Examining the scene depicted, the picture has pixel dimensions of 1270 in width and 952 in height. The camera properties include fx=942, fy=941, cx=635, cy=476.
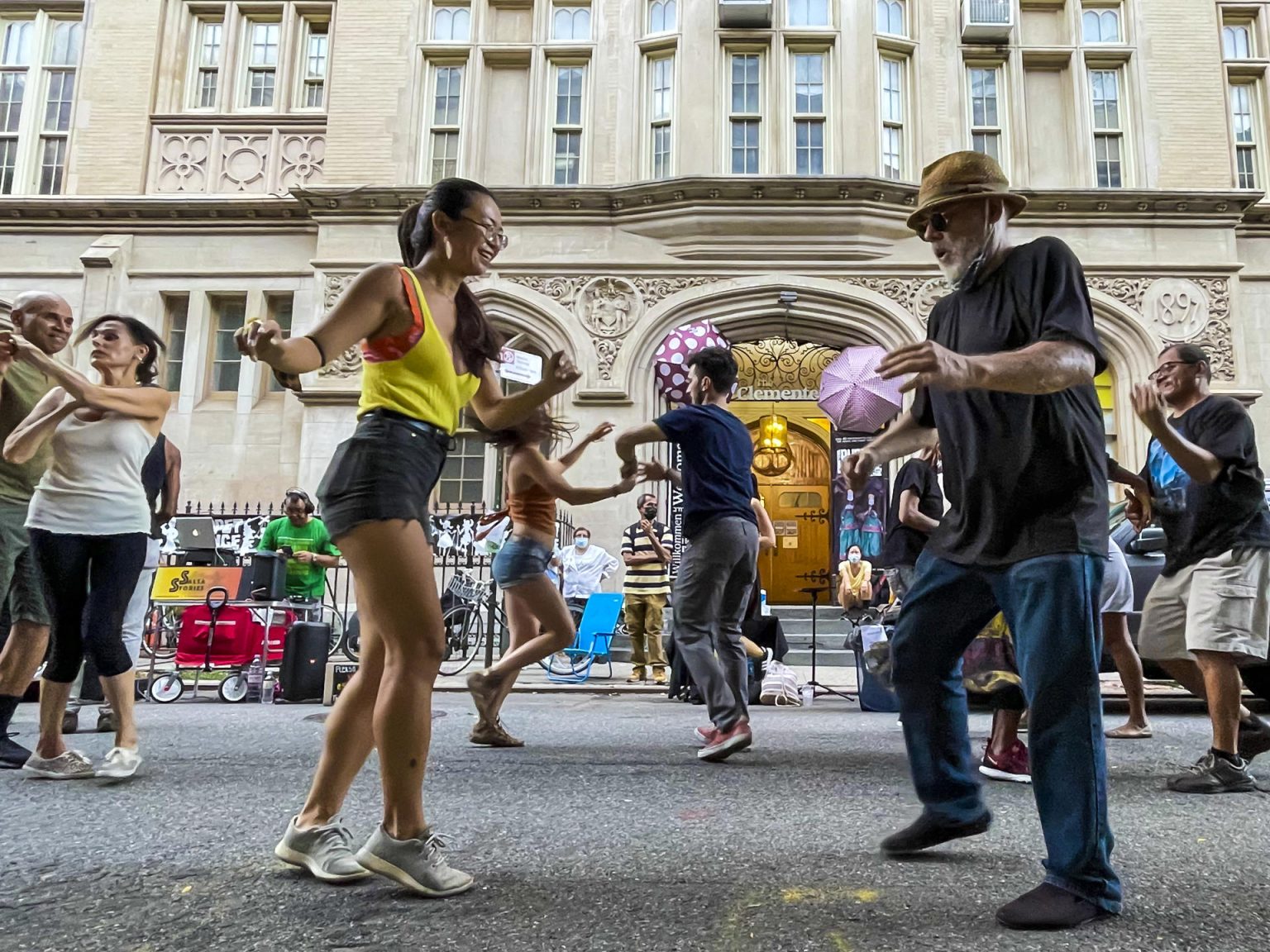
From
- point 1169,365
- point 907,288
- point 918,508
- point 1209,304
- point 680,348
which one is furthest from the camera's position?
point 907,288

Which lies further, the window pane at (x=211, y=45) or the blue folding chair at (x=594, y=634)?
the window pane at (x=211, y=45)

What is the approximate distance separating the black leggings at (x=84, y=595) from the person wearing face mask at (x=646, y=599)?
6.49m

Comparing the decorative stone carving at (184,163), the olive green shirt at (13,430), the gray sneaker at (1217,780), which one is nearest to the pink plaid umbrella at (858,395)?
the gray sneaker at (1217,780)

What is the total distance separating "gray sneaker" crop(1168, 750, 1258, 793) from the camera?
13.0 feet

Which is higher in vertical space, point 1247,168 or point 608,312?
point 1247,168

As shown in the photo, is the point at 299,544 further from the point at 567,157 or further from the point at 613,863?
the point at 567,157

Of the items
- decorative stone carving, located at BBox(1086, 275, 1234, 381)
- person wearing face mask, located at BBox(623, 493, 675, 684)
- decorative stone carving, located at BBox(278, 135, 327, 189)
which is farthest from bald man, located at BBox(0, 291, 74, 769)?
decorative stone carving, located at BBox(1086, 275, 1234, 381)

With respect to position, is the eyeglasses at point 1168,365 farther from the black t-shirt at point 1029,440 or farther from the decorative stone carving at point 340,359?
the decorative stone carving at point 340,359

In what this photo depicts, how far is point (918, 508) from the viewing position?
5512 mm

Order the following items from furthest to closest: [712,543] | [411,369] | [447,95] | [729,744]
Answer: [447,95] → [712,543] → [729,744] → [411,369]

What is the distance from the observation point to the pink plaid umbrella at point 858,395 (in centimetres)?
1259

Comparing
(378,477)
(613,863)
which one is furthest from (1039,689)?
(378,477)

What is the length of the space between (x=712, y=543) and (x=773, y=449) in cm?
1548

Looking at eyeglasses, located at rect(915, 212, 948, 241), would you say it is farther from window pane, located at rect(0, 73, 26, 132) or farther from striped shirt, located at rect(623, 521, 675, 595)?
window pane, located at rect(0, 73, 26, 132)
